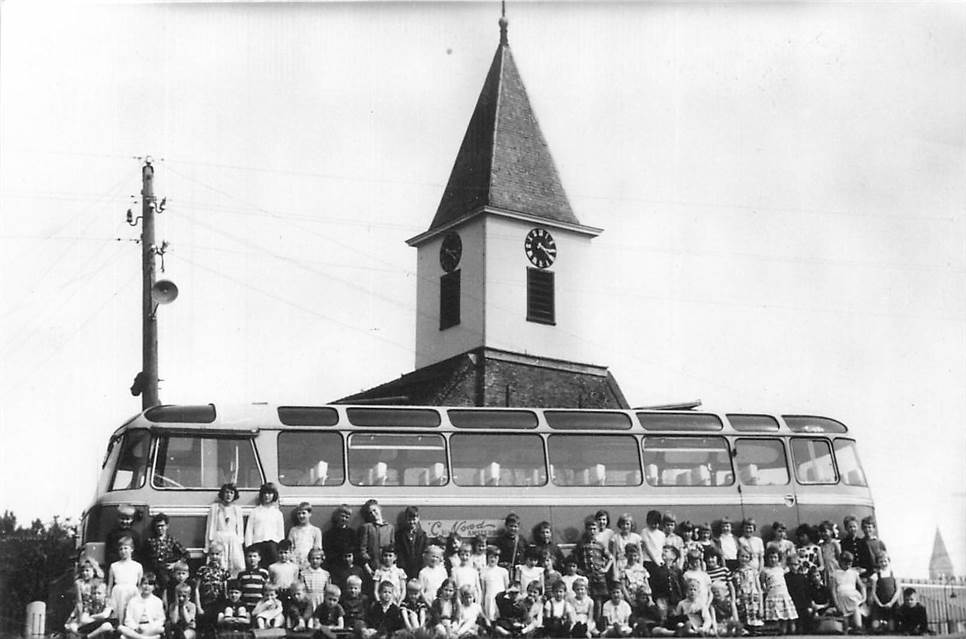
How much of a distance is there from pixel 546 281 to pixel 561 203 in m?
3.48

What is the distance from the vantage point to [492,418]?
2052 centimetres

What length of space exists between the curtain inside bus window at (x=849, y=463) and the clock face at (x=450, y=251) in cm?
2659

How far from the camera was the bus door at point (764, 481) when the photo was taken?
2161cm

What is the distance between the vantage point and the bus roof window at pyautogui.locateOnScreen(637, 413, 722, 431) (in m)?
21.3

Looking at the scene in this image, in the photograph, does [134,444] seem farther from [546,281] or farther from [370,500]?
[546,281]

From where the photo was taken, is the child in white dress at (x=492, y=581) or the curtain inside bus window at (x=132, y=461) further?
the curtain inside bus window at (x=132, y=461)

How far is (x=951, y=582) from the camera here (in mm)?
26219

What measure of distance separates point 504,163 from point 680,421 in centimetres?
2882

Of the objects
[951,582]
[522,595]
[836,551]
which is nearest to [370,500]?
[522,595]

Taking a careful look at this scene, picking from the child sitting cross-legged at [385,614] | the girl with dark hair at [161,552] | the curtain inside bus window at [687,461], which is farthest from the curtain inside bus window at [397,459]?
the curtain inside bus window at [687,461]

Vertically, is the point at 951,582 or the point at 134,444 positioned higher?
the point at 134,444

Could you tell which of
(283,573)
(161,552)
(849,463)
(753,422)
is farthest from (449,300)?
(161,552)

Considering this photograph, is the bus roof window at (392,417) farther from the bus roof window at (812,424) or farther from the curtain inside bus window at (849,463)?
the curtain inside bus window at (849,463)

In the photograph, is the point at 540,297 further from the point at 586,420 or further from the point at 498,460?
the point at 498,460
